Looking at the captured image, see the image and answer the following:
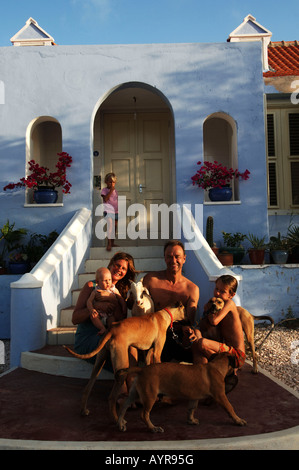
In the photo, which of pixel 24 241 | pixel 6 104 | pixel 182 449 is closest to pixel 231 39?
pixel 6 104

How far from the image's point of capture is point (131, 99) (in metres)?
8.19

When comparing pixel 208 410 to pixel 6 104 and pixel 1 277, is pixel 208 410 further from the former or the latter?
pixel 6 104

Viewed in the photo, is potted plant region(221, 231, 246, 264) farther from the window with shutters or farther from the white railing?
the white railing

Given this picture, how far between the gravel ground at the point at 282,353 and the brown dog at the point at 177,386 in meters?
1.66

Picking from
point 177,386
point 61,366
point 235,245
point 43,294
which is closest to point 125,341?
point 177,386

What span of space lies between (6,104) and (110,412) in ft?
20.7

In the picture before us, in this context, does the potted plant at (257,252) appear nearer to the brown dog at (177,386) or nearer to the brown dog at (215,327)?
the brown dog at (215,327)

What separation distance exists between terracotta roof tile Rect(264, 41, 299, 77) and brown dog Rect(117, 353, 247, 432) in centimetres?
748

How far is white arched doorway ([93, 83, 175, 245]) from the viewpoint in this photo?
329 inches

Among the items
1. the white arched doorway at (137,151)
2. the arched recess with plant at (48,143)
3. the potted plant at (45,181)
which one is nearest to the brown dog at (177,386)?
the potted plant at (45,181)

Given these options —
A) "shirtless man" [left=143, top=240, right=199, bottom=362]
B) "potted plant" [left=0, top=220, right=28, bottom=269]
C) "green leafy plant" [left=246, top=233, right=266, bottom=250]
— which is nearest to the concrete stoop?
"shirtless man" [left=143, top=240, right=199, bottom=362]

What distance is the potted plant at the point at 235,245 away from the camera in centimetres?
651

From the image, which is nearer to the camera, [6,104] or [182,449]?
[182,449]

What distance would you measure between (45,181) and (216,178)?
3154 mm
